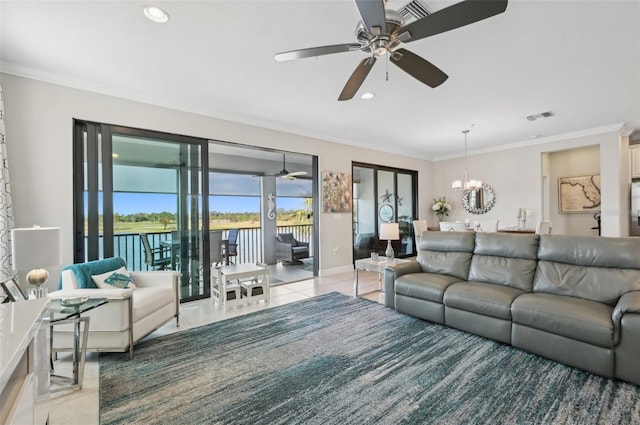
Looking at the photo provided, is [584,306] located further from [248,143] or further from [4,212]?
[4,212]

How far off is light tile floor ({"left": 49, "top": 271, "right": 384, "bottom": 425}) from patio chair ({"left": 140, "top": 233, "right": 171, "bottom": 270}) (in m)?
0.63

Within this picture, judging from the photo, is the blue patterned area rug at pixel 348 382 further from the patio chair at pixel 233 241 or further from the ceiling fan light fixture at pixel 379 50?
the patio chair at pixel 233 241

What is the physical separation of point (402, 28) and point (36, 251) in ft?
9.77

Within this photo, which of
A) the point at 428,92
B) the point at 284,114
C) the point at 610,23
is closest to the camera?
the point at 610,23

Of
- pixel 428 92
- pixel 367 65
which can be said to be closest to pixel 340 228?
pixel 428 92

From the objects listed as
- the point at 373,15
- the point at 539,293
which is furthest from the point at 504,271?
the point at 373,15

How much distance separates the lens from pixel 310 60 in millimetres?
2846

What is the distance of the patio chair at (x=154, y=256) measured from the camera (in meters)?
3.78

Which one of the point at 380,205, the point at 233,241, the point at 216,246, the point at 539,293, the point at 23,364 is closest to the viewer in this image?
the point at 23,364

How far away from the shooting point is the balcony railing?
3596mm

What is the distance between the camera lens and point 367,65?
2160mm

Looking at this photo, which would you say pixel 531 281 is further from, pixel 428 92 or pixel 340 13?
pixel 340 13

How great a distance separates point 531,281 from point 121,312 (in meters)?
3.86

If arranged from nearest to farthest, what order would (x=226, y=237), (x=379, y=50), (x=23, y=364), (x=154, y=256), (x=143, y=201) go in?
1. (x=23, y=364)
2. (x=379, y=50)
3. (x=143, y=201)
4. (x=154, y=256)
5. (x=226, y=237)
